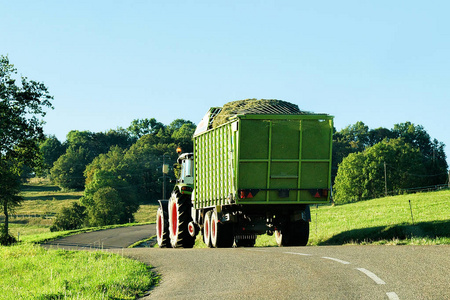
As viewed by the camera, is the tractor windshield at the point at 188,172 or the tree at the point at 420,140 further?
the tree at the point at 420,140

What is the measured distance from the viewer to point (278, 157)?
16359 mm

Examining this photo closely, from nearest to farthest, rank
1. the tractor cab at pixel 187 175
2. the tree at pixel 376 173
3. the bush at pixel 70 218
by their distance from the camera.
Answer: the tractor cab at pixel 187 175, the bush at pixel 70 218, the tree at pixel 376 173

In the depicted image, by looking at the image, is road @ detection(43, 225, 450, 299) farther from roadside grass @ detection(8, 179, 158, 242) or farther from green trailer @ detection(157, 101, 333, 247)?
roadside grass @ detection(8, 179, 158, 242)

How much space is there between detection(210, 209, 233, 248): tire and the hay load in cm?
288

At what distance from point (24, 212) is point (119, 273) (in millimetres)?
102177

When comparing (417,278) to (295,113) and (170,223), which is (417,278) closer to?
(295,113)

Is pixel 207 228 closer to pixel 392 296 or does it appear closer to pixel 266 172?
pixel 266 172

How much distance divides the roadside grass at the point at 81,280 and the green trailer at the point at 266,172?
4.14m

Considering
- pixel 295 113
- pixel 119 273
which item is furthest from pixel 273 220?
pixel 119 273

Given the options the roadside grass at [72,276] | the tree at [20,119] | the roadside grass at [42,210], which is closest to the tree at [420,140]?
the roadside grass at [42,210]

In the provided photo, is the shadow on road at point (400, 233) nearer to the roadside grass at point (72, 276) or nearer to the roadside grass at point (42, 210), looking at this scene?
the roadside grass at point (72, 276)

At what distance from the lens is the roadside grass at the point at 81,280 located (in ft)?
28.9

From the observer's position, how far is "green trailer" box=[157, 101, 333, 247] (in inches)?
641

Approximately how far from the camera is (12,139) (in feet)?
109
